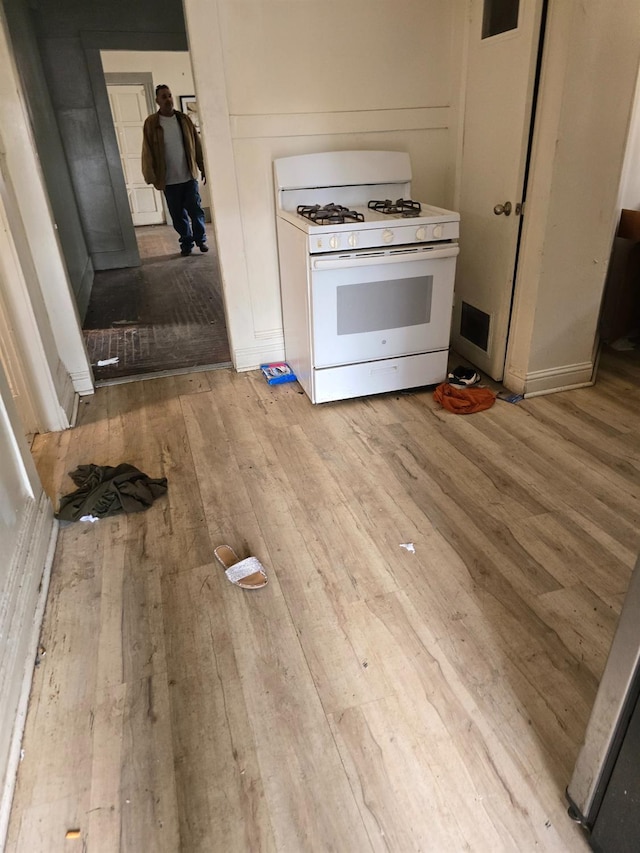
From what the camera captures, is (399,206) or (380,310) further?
(399,206)

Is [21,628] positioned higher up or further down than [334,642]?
higher up

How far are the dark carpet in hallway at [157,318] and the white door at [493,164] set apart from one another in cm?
151

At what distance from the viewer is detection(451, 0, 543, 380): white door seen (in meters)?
2.35

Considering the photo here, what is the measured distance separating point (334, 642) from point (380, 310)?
160 cm

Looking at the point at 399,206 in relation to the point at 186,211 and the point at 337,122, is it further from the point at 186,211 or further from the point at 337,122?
the point at 186,211

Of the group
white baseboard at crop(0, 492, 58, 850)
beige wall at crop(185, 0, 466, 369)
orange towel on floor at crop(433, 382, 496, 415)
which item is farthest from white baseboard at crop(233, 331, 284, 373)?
white baseboard at crop(0, 492, 58, 850)

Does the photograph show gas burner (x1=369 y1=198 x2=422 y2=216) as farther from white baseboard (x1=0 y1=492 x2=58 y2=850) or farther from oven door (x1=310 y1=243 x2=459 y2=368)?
white baseboard (x1=0 y1=492 x2=58 y2=850)

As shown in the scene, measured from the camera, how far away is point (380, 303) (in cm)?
257

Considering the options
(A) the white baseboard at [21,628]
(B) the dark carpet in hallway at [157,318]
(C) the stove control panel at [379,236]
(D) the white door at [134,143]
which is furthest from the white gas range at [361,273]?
(D) the white door at [134,143]

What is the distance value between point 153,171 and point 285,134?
10.2 ft

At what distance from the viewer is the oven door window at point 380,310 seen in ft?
8.17

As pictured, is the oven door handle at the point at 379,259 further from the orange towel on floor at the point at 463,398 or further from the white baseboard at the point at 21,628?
the white baseboard at the point at 21,628

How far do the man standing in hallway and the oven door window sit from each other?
3324mm

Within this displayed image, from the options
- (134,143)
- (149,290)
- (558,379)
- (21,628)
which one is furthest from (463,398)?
(134,143)
